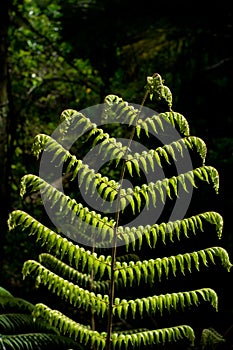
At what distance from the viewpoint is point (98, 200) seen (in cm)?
316

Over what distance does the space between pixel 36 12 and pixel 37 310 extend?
14.8ft

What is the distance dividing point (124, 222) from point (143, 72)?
1.26 meters

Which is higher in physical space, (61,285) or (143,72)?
(143,72)

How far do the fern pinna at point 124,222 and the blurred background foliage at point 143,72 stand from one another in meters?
0.29

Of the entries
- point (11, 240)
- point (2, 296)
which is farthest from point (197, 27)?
point (2, 296)

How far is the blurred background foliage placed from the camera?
3820 millimetres

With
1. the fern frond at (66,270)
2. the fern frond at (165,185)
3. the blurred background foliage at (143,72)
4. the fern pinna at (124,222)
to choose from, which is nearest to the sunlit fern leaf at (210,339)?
the fern pinna at (124,222)

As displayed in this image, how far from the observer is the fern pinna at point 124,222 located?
183 centimetres

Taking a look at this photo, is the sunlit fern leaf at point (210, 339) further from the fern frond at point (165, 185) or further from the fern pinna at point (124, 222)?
the fern frond at point (165, 185)

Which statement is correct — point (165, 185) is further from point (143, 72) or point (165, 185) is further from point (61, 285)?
point (143, 72)

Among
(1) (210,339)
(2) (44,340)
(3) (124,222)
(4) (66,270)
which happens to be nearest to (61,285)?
(4) (66,270)

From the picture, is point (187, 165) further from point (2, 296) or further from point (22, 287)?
point (22, 287)

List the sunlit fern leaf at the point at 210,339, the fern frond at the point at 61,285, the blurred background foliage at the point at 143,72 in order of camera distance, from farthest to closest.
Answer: the blurred background foliage at the point at 143,72 < the sunlit fern leaf at the point at 210,339 < the fern frond at the point at 61,285

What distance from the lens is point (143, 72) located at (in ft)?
13.7
